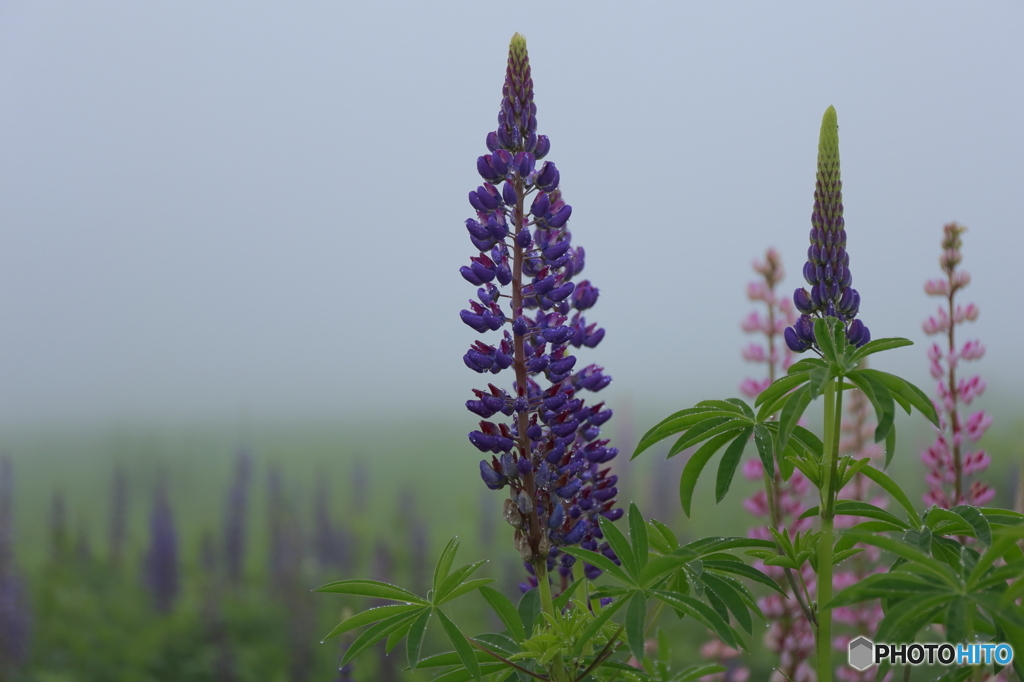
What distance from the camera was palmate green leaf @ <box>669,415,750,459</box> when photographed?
95 centimetres

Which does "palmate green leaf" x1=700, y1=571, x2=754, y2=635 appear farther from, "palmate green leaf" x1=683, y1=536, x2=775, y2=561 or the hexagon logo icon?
the hexagon logo icon

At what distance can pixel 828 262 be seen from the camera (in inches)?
36.1

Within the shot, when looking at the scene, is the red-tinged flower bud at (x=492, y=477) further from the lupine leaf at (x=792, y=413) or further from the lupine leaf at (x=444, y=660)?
the lupine leaf at (x=792, y=413)

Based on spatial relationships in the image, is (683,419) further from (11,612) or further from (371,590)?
(11,612)

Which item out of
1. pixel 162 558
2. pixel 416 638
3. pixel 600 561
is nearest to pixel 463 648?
pixel 416 638

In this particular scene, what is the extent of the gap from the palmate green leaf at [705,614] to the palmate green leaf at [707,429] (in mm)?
176

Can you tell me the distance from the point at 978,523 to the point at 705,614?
1.04 ft

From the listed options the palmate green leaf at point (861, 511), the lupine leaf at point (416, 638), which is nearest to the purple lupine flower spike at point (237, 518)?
the lupine leaf at point (416, 638)

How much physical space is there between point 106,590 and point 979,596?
2.80 m

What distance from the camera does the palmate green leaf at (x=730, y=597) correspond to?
862 millimetres

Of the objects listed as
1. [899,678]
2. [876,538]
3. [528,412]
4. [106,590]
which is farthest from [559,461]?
[106,590]

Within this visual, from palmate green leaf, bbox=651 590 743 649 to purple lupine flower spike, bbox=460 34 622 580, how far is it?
168 millimetres

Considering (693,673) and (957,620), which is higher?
(957,620)

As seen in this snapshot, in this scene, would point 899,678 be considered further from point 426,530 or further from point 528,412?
point 528,412
